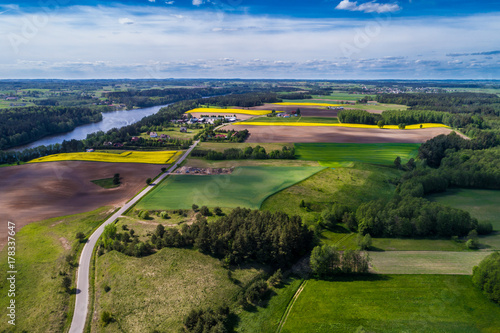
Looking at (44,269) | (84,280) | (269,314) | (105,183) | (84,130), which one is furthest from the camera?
(84,130)

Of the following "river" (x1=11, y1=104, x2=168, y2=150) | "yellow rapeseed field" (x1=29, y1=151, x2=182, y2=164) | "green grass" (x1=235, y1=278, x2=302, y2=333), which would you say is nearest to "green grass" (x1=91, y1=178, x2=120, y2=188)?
"yellow rapeseed field" (x1=29, y1=151, x2=182, y2=164)

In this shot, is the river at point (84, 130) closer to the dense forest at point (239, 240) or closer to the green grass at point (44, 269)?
the green grass at point (44, 269)

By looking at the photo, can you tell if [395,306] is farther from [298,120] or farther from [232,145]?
[298,120]

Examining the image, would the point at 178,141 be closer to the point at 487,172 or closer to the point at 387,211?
the point at 387,211

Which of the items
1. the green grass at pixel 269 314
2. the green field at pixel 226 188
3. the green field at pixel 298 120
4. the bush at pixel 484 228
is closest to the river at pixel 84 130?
the green field at pixel 298 120

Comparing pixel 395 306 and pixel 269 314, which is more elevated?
pixel 395 306

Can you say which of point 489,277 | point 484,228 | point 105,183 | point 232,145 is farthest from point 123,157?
point 484,228

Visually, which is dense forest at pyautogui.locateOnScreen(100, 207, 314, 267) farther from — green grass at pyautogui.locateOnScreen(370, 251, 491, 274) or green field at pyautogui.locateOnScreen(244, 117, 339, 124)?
green field at pyautogui.locateOnScreen(244, 117, 339, 124)
